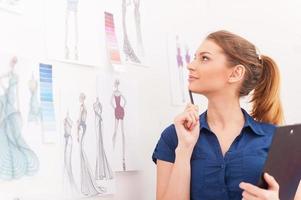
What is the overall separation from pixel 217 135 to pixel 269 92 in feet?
0.76

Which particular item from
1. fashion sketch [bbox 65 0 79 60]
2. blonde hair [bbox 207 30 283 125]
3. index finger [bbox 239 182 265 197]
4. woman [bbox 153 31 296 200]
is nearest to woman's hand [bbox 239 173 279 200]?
index finger [bbox 239 182 265 197]

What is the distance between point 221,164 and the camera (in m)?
1.07

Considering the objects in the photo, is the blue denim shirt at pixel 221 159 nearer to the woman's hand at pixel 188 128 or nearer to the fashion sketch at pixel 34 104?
the woman's hand at pixel 188 128

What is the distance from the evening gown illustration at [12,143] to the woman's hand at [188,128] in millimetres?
398

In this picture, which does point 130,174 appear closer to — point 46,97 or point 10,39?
point 46,97

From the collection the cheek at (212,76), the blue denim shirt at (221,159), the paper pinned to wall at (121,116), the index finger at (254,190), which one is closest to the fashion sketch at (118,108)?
the paper pinned to wall at (121,116)

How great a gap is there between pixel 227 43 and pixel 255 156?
1.02 feet

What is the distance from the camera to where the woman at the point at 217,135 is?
107cm

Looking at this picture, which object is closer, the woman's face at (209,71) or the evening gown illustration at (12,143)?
the evening gown illustration at (12,143)

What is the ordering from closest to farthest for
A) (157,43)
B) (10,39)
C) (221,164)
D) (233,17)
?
(10,39), (221,164), (157,43), (233,17)

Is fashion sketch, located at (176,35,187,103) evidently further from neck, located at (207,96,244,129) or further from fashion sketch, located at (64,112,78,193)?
fashion sketch, located at (64,112,78,193)

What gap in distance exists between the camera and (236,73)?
3.79 ft

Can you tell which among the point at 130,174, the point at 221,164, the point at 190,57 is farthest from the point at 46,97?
the point at 190,57

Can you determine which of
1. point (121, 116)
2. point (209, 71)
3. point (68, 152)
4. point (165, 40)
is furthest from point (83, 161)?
point (165, 40)
